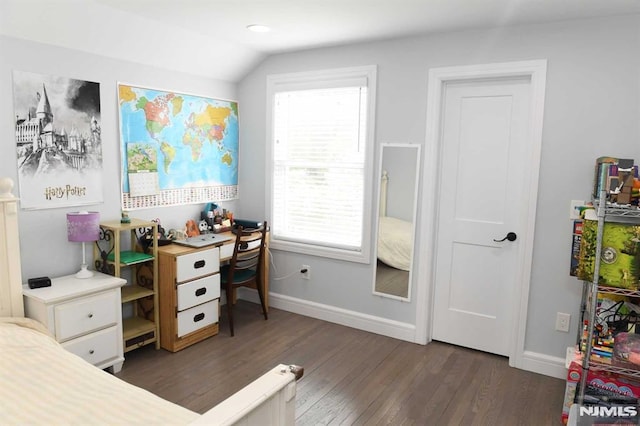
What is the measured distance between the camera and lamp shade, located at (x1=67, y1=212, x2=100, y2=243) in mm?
2822

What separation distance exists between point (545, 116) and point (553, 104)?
0.09 metres

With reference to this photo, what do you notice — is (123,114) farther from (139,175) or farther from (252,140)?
(252,140)

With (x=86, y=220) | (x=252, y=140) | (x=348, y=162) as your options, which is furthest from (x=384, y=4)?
(x=86, y=220)

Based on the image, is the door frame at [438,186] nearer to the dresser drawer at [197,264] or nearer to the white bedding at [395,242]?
the white bedding at [395,242]

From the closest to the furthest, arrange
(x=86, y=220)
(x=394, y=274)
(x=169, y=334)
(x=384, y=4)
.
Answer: (x=384, y=4), (x=86, y=220), (x=169, y=334), (x=394, y=274)

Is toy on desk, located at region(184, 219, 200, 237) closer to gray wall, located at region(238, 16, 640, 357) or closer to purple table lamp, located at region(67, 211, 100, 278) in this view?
purple table lamp, located at region(67, 211, 100, 278)

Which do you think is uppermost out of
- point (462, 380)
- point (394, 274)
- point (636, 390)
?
point (394, 274)

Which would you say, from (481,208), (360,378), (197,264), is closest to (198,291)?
(197,264)

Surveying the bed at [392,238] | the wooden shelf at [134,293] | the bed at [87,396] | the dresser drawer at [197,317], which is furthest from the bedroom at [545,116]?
the bed at [87,396]

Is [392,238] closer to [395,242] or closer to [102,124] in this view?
[395,242]

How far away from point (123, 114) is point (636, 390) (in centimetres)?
371

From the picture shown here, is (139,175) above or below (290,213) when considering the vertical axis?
above

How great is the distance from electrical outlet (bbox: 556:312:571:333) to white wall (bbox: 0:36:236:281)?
311 centimetres

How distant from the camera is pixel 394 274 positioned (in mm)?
3619
